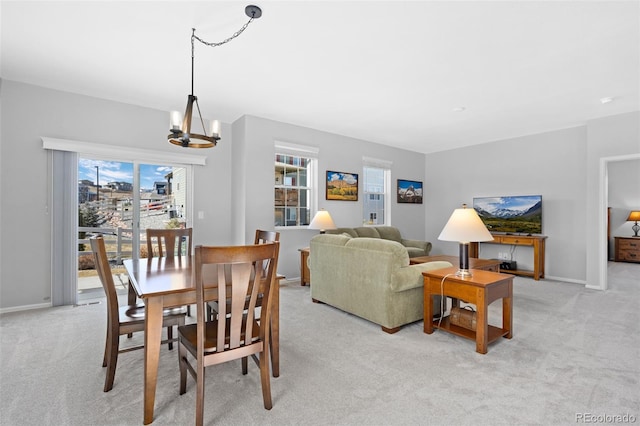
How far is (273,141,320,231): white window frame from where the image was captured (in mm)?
5115

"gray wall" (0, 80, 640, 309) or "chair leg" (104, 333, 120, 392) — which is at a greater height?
"gray wall" (0, 80, 640, 309)

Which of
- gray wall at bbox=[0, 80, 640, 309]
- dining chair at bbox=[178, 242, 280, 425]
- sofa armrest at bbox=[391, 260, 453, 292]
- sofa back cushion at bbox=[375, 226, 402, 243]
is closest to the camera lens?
dining chair at bbox=[178, 242, 280, 425]

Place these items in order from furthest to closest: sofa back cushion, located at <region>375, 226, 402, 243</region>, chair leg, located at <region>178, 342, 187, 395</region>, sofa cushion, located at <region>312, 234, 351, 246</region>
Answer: sofa back cushion, located at <region>375, 226, 402, 243</region> < sofa cushion, located at <region>312, 234, 351, 246</region> < chair leg, located at <region>178, 342, 187, 395</region>

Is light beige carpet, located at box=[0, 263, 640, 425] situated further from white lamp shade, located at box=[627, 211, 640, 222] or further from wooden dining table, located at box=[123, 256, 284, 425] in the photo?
white lamp shade, located at box=[627, 211, 640, 222]

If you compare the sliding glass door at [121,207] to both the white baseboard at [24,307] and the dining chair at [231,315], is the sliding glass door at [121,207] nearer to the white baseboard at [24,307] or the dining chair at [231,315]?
the white baseboard at [24,307]

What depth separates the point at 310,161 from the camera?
5582mm

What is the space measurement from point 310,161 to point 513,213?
3.94 meters

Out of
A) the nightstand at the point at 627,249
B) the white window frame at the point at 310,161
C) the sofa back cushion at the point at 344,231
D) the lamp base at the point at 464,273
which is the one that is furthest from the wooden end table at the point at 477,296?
the nightstand at the point at 627,249

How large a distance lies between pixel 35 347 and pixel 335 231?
12.6 ft

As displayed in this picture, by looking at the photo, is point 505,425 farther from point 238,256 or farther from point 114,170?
point 114,170

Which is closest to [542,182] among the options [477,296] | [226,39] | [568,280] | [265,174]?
[568,280]

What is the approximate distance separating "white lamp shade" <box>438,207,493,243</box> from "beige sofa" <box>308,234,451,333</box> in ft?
1.51

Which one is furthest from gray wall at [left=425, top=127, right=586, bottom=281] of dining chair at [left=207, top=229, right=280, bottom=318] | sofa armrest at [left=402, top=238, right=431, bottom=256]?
dining chair at [left=207, top=229, right=280, bottom=318]

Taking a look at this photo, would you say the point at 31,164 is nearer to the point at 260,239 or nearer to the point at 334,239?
the point at 260,239
